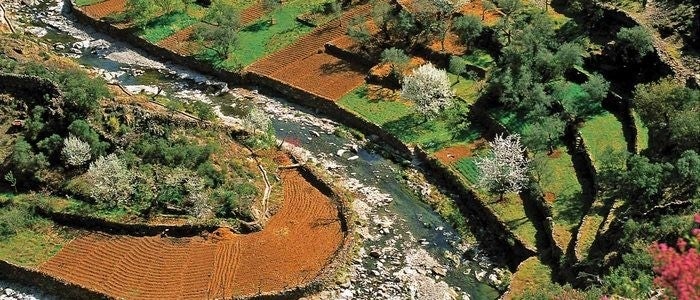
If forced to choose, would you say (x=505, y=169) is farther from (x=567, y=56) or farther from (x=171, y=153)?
(x=171, y=153)

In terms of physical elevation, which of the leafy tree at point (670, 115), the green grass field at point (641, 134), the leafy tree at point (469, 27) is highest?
the leafy tree at point (670, 115)

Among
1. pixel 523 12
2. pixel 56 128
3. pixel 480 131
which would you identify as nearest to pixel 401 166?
pixel 480 131

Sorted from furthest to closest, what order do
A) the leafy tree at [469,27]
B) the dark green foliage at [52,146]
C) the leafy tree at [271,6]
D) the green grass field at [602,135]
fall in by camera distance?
→ the leafy tree at [271,6] < the leafy tree at [469,27] < the green grass field at [602,135] < the dark green foliage at [52,146]

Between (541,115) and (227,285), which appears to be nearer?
(227,285)

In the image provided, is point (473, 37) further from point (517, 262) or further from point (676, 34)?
point (517, 262)

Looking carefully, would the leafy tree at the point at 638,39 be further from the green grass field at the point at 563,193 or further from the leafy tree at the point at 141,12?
the leafy tree at the point at 141,12

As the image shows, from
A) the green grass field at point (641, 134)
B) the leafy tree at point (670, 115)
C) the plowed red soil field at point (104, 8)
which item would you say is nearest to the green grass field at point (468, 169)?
the green grass field at point (641, 134)

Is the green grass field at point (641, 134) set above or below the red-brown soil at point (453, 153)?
above
